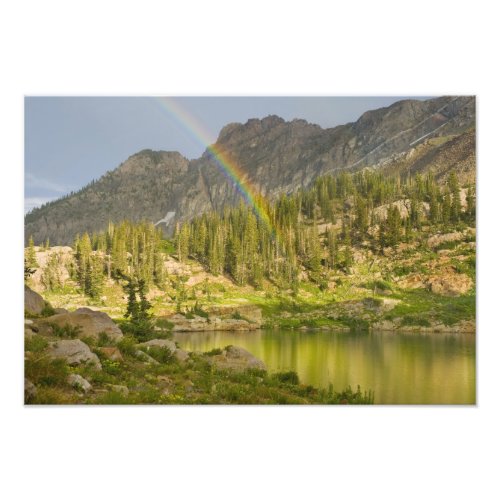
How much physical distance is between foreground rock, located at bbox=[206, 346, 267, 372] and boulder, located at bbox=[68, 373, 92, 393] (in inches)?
151

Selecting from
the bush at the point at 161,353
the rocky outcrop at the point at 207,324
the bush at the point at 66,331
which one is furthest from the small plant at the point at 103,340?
the rocky outcrop at the point at 207,324

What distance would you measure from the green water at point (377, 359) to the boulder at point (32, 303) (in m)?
5.13

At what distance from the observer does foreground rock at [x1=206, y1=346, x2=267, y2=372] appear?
475 inches

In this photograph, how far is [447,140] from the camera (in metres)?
25.6

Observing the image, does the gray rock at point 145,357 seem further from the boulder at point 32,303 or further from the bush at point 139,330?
the boulder at point 32,303

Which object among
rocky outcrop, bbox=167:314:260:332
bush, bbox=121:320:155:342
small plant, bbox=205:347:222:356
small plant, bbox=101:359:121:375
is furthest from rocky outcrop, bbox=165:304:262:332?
small plant, bbox=101:359:121:375

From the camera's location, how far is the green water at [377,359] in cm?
1060

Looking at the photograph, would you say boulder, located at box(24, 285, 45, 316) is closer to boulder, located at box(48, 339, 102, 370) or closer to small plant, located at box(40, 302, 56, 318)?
small plant, located at box(40, 302, 56, 318)

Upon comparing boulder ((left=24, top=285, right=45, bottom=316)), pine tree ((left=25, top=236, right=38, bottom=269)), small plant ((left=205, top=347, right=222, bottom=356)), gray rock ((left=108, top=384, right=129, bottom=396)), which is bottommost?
small plant ((left=205, top=347, right=222, bottom=356))

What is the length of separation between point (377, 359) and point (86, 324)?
9504 mm

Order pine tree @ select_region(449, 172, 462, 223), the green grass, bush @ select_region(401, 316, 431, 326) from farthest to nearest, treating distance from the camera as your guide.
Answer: pine tree @ select_region(449, 172, 462, 223) → bush @ select_region(401, 316, 431, 326) → the green grass

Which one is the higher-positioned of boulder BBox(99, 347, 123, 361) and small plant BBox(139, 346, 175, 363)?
boulder BBox(99, 347, 123, 361)

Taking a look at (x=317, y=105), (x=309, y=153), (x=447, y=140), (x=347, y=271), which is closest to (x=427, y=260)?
(x=347, y=271)
